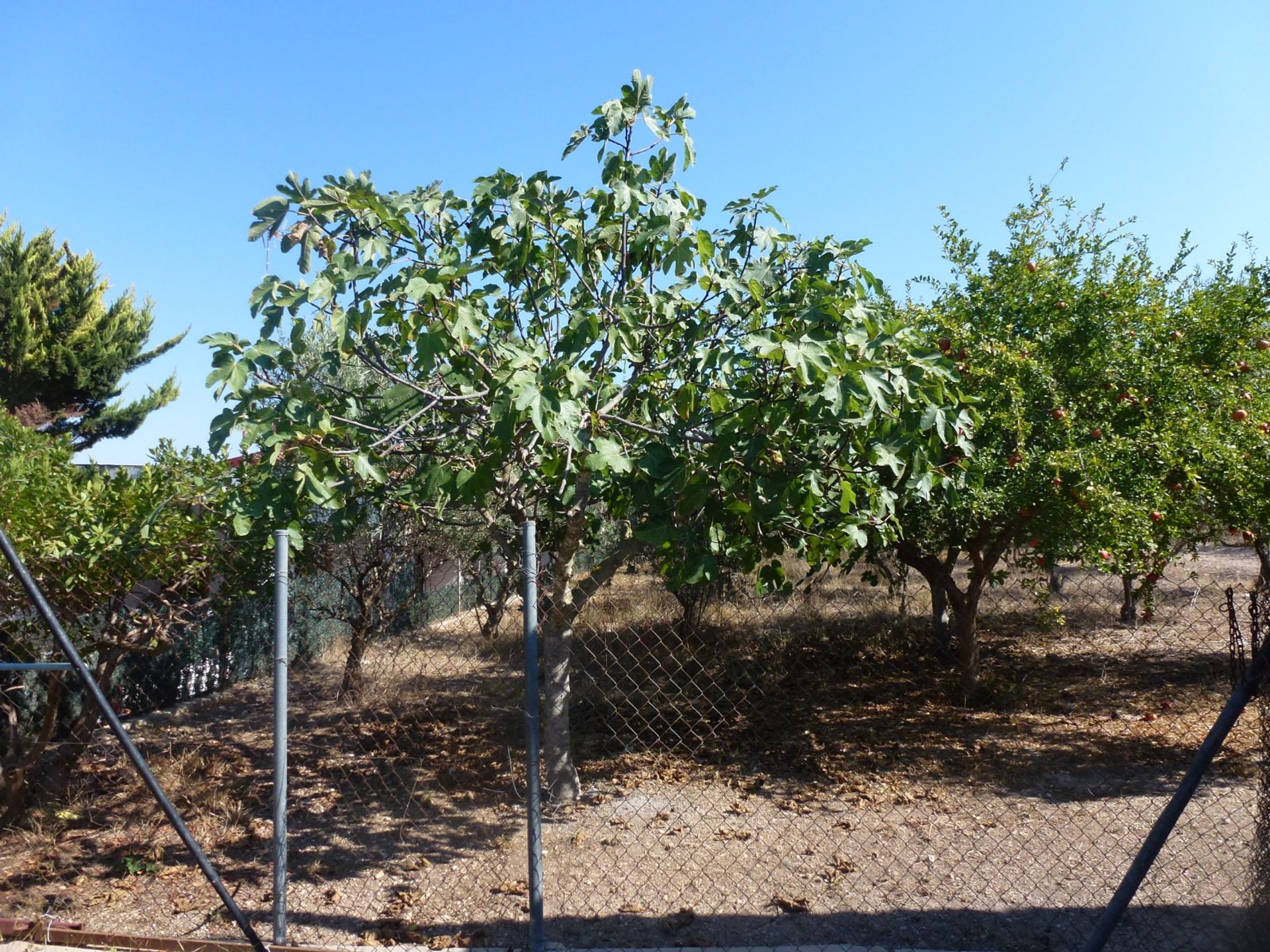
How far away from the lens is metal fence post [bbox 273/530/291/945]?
129 inches

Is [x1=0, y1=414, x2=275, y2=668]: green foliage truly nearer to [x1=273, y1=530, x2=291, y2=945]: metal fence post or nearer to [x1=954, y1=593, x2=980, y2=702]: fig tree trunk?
[x1=273, y1=530, x2=291, y2=945]: metal fence post

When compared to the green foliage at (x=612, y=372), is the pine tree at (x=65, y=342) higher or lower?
higher

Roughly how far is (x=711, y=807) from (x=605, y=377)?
2641 mm

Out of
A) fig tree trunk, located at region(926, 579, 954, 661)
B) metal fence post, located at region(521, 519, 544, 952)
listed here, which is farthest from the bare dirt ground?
metal fence post, located at region(521, 519, 544, 952)

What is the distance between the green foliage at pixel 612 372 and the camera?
3.62 m

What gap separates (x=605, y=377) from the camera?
179 inches

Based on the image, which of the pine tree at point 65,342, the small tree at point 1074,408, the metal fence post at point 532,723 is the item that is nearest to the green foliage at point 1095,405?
the small tree at point 1074,408

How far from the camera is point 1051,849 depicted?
183 inches

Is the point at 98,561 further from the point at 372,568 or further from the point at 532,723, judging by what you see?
the point at 372,568

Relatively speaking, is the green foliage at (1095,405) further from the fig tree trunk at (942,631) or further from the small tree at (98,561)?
the small tree at (98,561)

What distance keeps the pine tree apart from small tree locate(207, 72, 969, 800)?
15218 millimetres

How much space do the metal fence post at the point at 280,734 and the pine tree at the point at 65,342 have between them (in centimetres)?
1605

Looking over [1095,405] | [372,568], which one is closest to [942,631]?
[1095,405]

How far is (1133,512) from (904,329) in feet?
5.59
